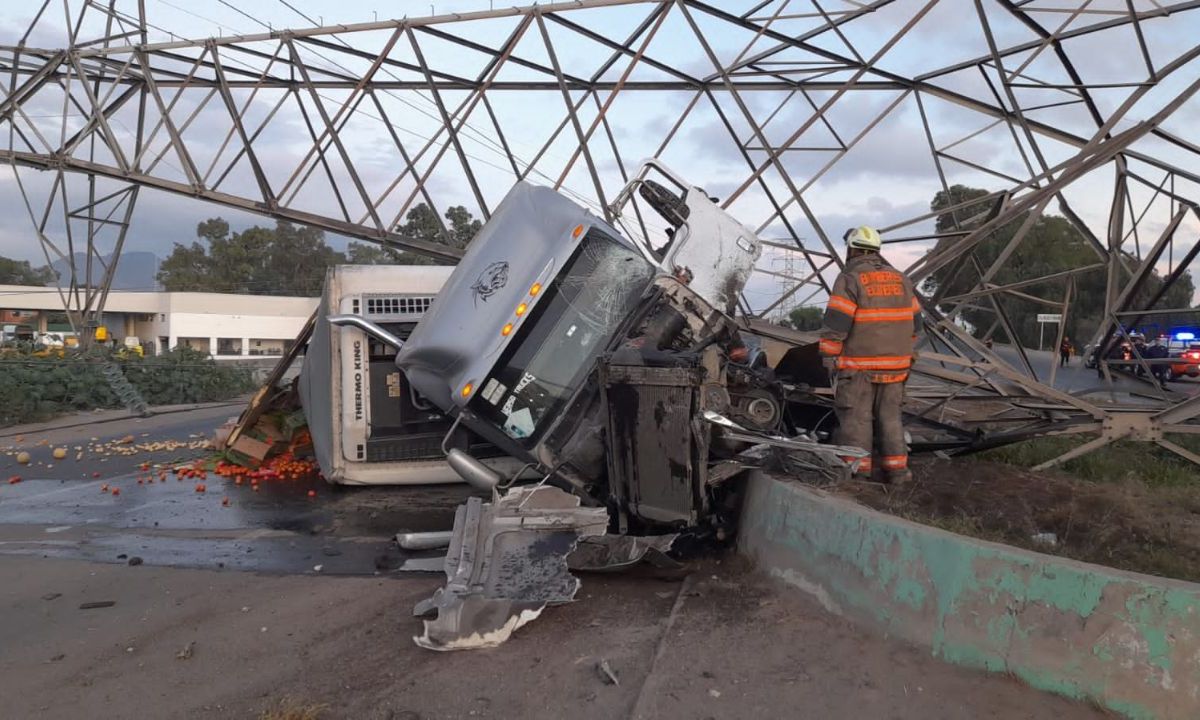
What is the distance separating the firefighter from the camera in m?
5.27

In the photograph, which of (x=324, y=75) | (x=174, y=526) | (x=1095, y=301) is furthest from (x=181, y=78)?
(x=1095, y=301)

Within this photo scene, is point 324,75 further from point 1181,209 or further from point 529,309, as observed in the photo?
point 1181,209

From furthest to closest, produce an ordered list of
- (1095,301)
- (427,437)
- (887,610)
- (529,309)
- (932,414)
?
(1095,301) < (427,437) < (932,414) < (529,309) < (887,610)

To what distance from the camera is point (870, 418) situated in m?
5.35

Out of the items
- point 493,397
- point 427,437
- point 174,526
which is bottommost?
point 174,526

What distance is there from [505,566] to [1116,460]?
523cm

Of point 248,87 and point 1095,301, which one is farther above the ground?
point 248,87

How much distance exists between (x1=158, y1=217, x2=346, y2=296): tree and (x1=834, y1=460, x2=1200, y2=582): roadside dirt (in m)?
60.5

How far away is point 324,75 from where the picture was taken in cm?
1269

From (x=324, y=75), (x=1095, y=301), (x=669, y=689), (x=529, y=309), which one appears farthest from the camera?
(x=1095, y=301)

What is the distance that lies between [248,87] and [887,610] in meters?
12.3

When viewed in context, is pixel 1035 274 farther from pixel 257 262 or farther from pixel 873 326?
pixel 257 262

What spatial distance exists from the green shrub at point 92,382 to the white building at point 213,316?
91.1 feet

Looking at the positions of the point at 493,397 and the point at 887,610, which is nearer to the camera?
the point at 887,610
